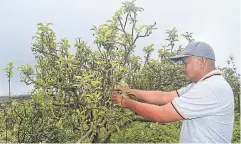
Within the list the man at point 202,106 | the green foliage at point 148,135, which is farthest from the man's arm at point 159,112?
the green foliage at point 148,135

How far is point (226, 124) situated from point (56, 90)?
4.78 feet

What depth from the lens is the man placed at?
9.86 ft

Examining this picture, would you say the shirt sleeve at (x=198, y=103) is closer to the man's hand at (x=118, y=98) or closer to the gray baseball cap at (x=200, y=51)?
the gray baseball cap at (x=200, y=51)

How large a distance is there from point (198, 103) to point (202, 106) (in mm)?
37

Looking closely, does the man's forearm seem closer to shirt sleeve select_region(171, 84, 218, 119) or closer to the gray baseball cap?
the gray baseball cap

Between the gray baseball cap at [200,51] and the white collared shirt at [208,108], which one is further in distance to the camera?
the gray baseball cap at [200,51]

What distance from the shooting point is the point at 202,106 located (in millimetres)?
2998

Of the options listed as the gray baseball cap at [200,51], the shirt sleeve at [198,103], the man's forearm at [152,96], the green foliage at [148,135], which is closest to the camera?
the shirt sleeve at [198,103]

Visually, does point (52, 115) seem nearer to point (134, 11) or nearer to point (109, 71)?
point (109, 71)

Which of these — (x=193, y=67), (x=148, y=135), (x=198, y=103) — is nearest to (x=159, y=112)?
(x=198, y=103)

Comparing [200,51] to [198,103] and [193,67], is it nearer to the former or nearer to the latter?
[193,67]

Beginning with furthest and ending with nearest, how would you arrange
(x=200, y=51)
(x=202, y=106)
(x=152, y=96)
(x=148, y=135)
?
(x=148, y=135), (x=152, y=96), (x=200, y=51), (x=202, y=106)

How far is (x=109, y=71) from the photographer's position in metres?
3.27

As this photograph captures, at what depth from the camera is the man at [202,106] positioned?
301 centimetres
